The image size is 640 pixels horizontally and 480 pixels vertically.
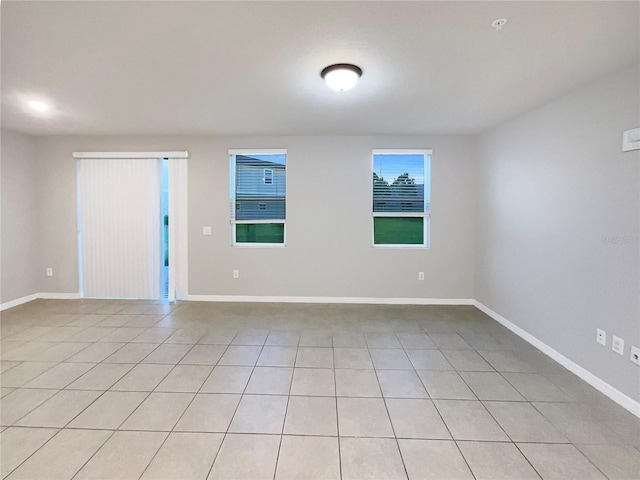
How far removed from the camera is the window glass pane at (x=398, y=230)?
14.8 feet

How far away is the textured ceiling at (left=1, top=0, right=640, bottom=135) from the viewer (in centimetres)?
166

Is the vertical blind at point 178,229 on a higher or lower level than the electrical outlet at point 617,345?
higher

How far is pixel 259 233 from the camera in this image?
15.1ft

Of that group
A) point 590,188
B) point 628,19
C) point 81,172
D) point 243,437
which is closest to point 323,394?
point 243,437

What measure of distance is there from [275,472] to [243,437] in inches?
13.1

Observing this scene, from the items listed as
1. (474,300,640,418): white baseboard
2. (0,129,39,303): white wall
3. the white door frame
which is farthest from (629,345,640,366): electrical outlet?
(0,129,39,303): white wall

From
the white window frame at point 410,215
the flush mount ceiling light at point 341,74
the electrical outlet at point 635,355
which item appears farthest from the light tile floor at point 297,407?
the flush mount ceiling light at point 341,74

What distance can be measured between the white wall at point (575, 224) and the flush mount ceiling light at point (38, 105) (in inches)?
200

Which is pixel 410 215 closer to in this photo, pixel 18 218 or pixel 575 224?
pixel 575 224

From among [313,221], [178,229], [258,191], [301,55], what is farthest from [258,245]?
[301,55]

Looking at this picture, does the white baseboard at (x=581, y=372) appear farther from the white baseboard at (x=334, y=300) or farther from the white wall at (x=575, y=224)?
the white baseboard at (x=334, y=300)

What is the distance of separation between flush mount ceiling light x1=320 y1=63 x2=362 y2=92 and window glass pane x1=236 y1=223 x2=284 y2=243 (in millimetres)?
2554

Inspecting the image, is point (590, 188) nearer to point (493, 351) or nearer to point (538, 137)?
point (538, 137)

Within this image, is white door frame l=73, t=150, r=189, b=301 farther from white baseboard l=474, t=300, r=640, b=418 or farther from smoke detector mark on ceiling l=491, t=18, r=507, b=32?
white baseboard l=474, t=300, r=640, b=418
